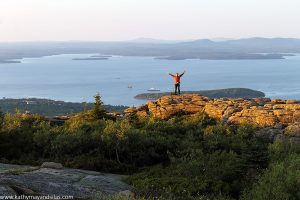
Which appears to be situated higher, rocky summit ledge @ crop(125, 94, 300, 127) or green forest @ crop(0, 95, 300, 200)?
rocky summit ledge @ crop(125, 94, 300, 127)

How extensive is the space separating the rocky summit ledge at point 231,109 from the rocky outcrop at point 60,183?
39.2 ft

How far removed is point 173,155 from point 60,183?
25.4 feet

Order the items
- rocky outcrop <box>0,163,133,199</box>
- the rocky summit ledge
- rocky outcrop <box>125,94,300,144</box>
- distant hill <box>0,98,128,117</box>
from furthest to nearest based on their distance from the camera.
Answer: distant hill <box>0,98,128,117</box> → the rocky summit ledge → rocky outcrop <box>125,94,300,144</box> → rocky outcrop <box>0,163,133,199</box>

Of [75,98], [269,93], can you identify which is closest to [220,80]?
[269,93]

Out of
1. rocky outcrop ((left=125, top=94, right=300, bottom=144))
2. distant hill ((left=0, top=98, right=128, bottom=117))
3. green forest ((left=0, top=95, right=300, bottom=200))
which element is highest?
rocky outcrop ((left=125, top=94, right=300, bottom=144))

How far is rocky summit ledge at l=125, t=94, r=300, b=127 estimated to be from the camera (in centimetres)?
2411

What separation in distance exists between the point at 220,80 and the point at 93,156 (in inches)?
7245

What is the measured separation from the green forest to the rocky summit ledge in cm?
146

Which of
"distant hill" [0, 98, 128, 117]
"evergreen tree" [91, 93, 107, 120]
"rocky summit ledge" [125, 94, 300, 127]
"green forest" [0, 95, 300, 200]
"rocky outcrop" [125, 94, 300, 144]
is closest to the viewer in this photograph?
"green forest" [0, 95, 300, 200]

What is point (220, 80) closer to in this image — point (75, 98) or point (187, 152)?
point (75, 98)

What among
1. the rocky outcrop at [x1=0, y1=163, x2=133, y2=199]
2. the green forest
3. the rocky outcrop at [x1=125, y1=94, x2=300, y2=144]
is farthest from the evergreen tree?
the rocky outcrop at [x1=0, y1=163, x2=133, y2=199]

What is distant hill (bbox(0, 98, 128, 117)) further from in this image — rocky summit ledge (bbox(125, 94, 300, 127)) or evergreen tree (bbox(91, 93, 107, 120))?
evergreen tree (bbox(91, 93, 107, 120))

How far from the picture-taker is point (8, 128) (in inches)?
824

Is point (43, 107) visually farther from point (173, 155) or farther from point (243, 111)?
point (173, 155)
